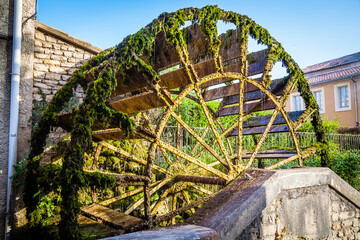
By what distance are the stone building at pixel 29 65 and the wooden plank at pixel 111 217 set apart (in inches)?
48.4

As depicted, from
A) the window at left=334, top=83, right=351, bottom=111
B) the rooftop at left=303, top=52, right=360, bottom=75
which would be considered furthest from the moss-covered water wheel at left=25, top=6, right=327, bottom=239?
the rooftop at left=303, top=52, right=360, bottom=75

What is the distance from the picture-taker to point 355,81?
15289 millimetres

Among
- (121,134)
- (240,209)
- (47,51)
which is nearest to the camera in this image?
(240,209)

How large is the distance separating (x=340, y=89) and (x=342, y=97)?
0.52m

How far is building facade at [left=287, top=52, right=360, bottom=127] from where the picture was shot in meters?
15.3

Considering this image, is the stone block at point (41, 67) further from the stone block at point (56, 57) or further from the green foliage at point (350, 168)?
the green foliage at point (350, 168)

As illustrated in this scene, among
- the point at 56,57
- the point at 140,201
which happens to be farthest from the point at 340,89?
the point at 56,57

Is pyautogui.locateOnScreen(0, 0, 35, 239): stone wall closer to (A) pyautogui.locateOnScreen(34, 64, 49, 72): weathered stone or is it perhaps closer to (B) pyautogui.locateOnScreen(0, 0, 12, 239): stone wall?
(B) pyautogui.locateOnScreen(0, 0, 12, 239): stone wall

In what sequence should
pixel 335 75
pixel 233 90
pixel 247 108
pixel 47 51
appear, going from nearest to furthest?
pixel 47 51, pixel 233 90, pixel 247 108, pixel 335 75

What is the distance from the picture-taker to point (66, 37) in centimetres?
460

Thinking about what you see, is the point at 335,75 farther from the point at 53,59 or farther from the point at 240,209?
the point at 240,209

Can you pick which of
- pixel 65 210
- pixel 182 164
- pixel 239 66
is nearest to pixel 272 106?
pixel 239 66

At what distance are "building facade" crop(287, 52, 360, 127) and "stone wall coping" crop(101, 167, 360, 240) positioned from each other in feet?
44.7

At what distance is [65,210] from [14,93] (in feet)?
8.20
